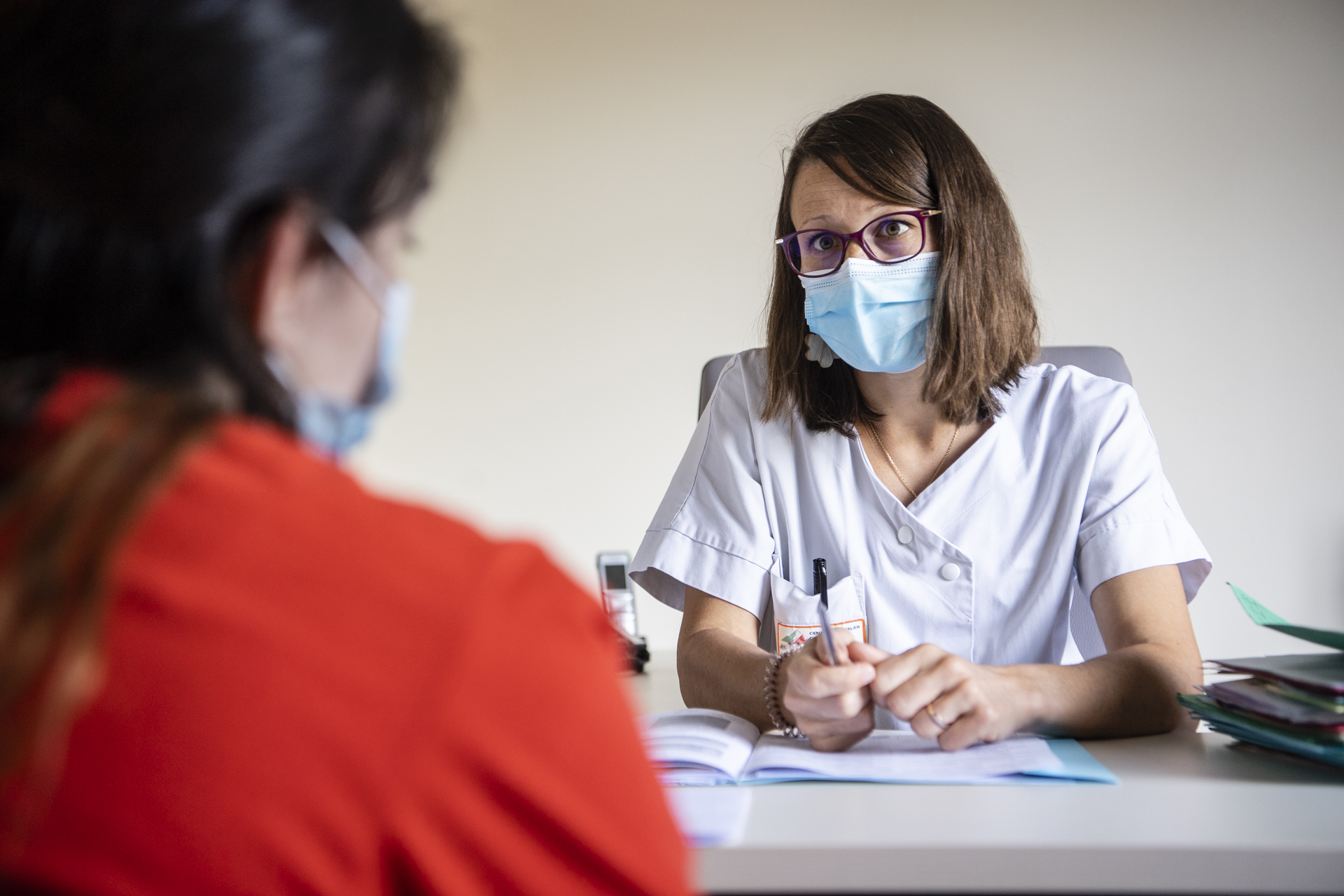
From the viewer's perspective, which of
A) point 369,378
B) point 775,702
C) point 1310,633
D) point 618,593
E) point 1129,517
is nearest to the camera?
point 369,378

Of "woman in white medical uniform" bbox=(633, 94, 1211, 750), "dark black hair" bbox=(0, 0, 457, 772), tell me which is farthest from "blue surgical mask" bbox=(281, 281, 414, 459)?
"woman in white medical uniform" bbox=(633, 94, 1211, 750)

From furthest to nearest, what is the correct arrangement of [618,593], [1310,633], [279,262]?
[618,593] → [1310,633] → [279,262]

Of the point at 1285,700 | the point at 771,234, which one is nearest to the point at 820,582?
the point at 1285,700

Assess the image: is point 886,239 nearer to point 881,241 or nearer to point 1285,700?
point 881,241

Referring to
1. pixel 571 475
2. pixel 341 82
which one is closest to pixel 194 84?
pixel 341 82

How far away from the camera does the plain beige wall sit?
8.23 ft

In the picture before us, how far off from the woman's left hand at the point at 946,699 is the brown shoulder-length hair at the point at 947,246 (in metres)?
0.53

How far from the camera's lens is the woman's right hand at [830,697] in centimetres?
89

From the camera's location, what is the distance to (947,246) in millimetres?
1293

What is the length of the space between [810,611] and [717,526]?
18cm

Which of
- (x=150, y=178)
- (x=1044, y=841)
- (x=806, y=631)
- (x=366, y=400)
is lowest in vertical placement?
(x=806, y=631)

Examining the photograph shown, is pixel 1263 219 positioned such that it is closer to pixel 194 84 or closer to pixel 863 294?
pixel 863 294

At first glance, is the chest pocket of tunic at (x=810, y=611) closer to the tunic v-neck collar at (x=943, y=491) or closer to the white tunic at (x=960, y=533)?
the white tunic at (x=960, y=533)

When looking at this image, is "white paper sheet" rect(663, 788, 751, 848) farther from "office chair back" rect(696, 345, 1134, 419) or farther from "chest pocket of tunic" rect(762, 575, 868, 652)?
"office chair back" rect(696, 345, 1134, 419)
